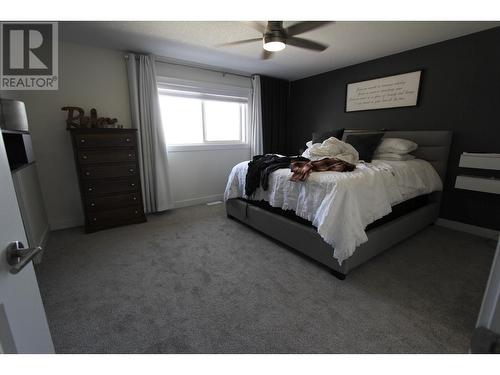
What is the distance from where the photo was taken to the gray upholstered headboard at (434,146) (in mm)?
2688

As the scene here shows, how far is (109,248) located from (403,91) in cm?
403

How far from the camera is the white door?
515mm

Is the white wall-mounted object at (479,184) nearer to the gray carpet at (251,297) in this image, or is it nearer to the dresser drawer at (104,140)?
the gray carpet at (251,297)

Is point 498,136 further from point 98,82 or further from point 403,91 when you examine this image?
point 98,82

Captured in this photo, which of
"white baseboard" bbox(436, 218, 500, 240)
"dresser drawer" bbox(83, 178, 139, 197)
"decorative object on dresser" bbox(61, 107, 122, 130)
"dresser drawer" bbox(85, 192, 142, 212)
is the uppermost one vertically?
"decorative object on dresser" bbox(61, 107, 122, 130)

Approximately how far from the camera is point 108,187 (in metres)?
2.70

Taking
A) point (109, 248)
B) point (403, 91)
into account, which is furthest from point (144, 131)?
point (403, 91)

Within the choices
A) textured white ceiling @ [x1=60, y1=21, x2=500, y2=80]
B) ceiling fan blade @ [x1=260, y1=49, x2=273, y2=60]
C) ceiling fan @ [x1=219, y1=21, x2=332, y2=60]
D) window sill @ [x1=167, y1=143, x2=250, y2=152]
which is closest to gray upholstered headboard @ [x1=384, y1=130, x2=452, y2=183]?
textured white ceiling @ [x1=60, y1=21, x2=500, y2=80]

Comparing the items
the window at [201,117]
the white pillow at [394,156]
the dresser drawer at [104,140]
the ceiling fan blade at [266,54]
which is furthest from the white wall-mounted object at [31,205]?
the white pillow at [394,156]

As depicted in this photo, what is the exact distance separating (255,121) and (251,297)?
325cm

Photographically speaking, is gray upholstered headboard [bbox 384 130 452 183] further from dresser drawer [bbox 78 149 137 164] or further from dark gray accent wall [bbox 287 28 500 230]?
dresser drawer [bbox 78 149 137 164]

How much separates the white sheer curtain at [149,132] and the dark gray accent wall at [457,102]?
3.05m

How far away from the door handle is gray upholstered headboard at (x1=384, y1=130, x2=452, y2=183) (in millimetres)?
3580

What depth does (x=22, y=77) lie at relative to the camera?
7.92 feet
